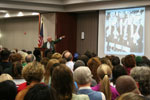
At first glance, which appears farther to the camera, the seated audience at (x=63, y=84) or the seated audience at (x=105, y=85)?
the seated audience at (x=105, y=85)

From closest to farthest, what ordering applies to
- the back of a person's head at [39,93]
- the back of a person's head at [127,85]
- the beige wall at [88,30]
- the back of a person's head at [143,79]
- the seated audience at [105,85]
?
the back of a person's head at [39,93] → the back of a person's head at [127,85] → the back of a person's head at [143,79] → the seated audience at [105,85] → the beige wall at [88,30]

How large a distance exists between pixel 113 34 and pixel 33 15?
5982 mm

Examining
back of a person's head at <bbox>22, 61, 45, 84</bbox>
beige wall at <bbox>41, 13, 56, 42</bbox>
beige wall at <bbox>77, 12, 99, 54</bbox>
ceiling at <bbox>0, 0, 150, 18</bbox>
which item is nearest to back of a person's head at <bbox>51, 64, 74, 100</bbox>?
back of a person's head at <bbox>22, 61, 45, 84</bbox>

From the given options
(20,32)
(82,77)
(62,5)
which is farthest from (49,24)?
(82,77)

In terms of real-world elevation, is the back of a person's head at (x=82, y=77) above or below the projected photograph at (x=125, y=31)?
below

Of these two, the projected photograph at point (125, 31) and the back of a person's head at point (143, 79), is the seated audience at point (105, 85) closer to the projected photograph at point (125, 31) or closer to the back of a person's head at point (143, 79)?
the back of a person's head at point (143, 79)

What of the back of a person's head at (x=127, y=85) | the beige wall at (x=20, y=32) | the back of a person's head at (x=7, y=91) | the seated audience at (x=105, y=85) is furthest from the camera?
the beige wall at (x=20, y=32)

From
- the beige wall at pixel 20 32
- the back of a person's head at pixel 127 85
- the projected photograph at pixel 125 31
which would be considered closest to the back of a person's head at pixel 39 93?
the back of a person's head at pixel 127 85

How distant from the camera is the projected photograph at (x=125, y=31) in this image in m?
8.85

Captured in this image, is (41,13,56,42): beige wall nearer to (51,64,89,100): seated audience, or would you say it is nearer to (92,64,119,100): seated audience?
(92,64,119,100): seated audience

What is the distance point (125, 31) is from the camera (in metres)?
9.30

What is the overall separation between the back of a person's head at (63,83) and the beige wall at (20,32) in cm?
1249

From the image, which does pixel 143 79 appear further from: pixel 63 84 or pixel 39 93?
pixel 39 93

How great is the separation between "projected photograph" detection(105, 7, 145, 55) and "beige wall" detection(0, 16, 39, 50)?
591cm
